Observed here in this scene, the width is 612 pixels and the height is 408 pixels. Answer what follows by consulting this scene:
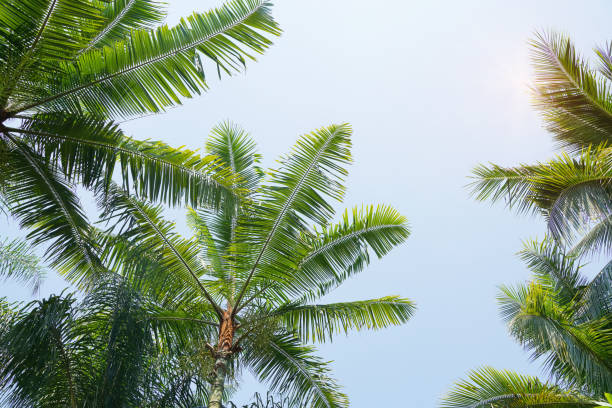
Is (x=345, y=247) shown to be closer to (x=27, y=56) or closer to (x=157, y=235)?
(x=157, y=235)

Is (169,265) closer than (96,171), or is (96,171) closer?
(96,171)

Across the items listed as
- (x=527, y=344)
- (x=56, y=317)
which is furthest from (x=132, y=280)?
(x=527, y=344)

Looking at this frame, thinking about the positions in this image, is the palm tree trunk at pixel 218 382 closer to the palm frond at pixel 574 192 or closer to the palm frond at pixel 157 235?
the palm frond at pixel 157 235

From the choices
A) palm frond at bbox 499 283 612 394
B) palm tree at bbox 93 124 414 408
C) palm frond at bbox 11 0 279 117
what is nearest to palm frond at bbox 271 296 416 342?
palm tree at bbox 93 124 414 408

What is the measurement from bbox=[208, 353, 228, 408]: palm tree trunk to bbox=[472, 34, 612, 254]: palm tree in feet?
17.8

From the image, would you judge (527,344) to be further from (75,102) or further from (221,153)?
(75,102)

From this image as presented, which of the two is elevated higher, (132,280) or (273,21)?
(273,21)

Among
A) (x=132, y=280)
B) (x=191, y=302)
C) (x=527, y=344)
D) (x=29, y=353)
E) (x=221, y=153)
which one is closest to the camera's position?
(x=29, y=353)

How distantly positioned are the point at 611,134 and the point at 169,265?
312 inches

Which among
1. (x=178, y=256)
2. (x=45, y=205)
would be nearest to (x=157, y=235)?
(x=178, y=256)

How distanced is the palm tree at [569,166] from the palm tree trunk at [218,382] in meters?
5.43

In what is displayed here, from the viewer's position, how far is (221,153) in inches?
478

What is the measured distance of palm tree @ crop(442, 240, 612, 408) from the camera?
8992 mm

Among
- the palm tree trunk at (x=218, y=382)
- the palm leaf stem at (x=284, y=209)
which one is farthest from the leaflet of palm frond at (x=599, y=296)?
the palm tree trunk at (x=218, y=382)
